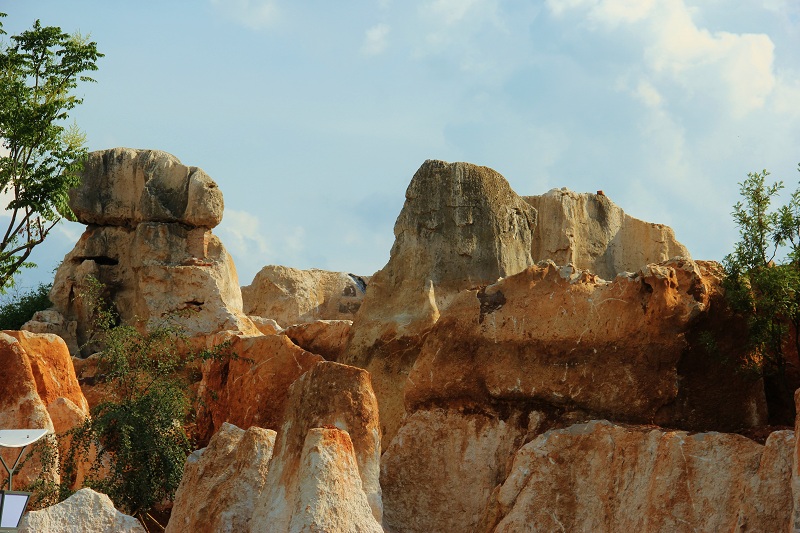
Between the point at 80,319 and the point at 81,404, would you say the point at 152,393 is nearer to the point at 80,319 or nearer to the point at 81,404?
the point at 81,404

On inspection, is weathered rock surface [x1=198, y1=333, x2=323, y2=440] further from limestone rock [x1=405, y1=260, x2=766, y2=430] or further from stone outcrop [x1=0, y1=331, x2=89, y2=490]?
limestone rock [x1=405, y1=260, x2=766, y2=430]

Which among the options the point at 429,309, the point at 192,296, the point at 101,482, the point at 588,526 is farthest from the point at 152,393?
the point at 192,296

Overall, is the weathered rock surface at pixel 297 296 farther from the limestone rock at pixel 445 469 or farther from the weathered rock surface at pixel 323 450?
the weathered rock surface at pixel 323 450

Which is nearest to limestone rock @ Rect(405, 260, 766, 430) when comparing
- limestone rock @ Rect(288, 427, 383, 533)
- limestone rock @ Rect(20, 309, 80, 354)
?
limestone rock @ Rect(288, 427, 383, 533)

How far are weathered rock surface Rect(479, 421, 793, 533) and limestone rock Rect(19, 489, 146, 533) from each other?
309 centimetres

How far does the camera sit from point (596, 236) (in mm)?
26844

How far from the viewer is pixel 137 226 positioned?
75.3 feet

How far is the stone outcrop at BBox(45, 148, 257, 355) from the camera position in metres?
22.2

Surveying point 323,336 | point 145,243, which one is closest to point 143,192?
point 145,243

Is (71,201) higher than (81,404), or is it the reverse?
(71,201)

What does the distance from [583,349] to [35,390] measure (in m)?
5.84

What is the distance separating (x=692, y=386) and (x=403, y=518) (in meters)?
2.99

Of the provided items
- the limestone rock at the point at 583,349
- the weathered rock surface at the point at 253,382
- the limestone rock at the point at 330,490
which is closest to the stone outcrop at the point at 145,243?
the weathered rock surface at the point at 253,382

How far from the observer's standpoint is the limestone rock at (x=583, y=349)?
1234 centimetres
